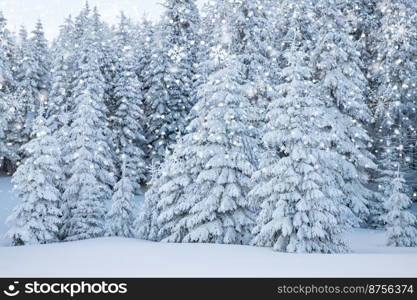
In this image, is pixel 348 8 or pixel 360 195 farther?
pixel 348 8

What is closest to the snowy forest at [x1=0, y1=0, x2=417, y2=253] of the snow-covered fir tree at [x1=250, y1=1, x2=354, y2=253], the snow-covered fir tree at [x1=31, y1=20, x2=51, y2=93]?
the snow-covered fir tree at [x1=250, y1=1, x2=354, y2=253]

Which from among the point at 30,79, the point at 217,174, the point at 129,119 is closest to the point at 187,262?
the point at 217,174

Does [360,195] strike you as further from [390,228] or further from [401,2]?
[401,2]

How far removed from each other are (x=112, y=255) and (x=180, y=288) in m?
5.08

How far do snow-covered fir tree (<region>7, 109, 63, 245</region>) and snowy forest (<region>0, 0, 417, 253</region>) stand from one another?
0.08 metres

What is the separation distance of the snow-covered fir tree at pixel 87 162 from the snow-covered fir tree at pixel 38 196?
1.46 m

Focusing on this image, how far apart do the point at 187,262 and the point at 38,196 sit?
13.7 m

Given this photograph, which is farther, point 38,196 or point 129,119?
point 129,119

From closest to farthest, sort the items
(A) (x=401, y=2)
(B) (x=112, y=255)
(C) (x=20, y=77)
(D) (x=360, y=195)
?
1. (B) (x=112, y=255)
2. (D) (x=360, y=195)
3. (A) (x=401, y=2)
4. (C) (x=20, y=77)

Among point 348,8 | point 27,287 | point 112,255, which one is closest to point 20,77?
point 348,8

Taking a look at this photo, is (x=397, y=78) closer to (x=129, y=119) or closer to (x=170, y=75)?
(x=170, y=75)

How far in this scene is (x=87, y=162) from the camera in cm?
2784

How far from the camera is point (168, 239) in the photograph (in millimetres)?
20156

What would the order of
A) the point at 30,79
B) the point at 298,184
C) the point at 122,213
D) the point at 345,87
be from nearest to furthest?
the point at 298,184 < the point at 122,213 < the point at 345,87 < the point at 30,79
